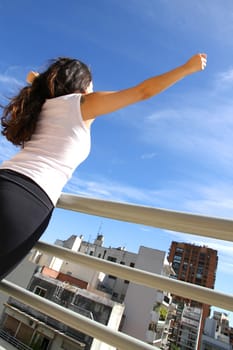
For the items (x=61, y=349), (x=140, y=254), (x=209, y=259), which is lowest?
(x=61, y=349)

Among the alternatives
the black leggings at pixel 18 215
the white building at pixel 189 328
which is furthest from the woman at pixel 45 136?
the white building at pixel 189 328

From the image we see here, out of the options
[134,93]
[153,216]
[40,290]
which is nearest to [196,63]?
[134,93]

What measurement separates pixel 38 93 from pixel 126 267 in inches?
34.5

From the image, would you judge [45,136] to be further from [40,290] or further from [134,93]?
[40,290]

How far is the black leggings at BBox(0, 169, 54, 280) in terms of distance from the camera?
904 millimetres

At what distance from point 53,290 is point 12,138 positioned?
61.7ft

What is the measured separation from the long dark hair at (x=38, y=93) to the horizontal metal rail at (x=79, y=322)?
648mm

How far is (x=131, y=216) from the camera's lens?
38.9 inches

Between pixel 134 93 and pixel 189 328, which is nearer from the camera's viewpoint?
pixel 134 93

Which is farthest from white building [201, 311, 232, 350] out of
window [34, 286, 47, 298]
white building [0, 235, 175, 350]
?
window [34, 286, 47, 298]

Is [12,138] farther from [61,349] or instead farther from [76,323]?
[61,349]

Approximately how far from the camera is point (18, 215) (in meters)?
0.92

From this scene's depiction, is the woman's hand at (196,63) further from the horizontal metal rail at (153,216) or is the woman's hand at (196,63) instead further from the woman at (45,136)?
the horizontal metal rail at (153,216)

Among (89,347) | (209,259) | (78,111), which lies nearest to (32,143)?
(78,111)
